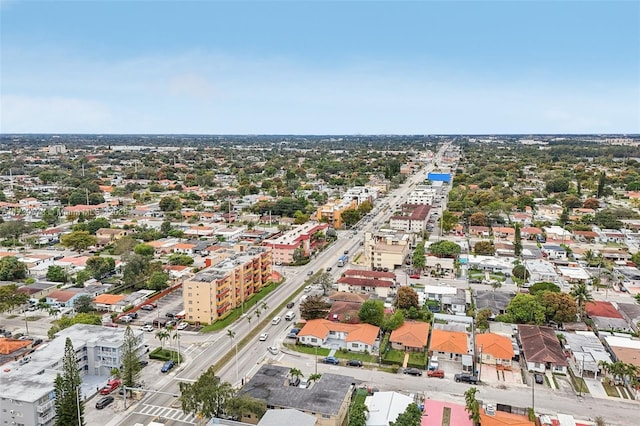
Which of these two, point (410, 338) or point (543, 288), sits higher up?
point (543, 288)

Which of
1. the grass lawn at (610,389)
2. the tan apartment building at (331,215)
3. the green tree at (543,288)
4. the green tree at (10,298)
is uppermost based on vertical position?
the tan apartment building at (331,215)

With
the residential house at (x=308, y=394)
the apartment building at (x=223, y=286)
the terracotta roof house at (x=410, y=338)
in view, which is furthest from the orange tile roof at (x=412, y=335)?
the apartment building at (x=223, y=286)

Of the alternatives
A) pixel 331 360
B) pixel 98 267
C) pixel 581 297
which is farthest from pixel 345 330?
pixel 98 267

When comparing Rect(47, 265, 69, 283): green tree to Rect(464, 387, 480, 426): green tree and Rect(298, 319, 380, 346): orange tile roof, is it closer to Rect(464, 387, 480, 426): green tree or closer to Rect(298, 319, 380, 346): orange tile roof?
Rect(298, 319, 380, 346): orange tile roof

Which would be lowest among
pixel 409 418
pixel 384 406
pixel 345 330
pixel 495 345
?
pixel 384 406

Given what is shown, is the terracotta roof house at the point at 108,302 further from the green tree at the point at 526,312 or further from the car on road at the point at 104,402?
the green tree at the point at 526,312

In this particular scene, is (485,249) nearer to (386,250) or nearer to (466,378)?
(386,250)
